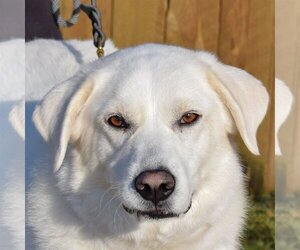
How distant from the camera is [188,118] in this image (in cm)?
327

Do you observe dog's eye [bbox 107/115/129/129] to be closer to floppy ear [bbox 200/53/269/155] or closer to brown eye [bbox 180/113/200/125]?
brown eye [bbox 180/113/200/125]

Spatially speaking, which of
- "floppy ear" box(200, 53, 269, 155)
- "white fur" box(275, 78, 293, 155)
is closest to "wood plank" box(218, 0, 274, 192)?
"white fur" box(275, 78, 293, 155)

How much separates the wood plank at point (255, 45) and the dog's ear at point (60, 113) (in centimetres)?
264

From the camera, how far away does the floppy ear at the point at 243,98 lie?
3336 millimetres

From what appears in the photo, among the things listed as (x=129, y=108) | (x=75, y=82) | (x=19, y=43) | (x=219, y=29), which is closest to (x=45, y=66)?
(x=19, y=43)

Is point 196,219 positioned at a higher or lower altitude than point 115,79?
lower

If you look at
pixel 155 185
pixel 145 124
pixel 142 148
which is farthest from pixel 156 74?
pixel 155 185

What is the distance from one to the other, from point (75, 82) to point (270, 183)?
2804 mm

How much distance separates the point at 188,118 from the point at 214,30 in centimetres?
295

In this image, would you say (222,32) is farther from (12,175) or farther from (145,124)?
(145,124)

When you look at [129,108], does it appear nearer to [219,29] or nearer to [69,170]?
[69,170]

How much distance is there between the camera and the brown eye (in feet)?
10.6

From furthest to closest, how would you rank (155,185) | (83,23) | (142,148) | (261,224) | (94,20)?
(83,23) → (261,224) → (94,20) → (142,148) → (155,185)

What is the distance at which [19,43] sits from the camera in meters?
4.40
